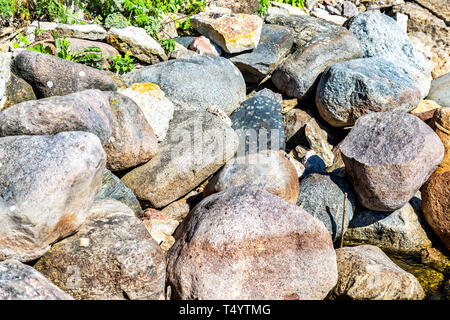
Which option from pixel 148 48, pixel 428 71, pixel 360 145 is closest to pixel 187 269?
pixel 360 145

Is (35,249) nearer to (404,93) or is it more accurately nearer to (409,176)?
(409,176)

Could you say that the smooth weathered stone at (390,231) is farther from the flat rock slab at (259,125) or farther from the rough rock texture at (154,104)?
the rough rock texture at (154,104)

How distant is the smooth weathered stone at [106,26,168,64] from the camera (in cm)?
692

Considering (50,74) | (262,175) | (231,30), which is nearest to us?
(50,74)

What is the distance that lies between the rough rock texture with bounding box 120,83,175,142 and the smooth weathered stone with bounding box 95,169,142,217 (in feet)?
2.99

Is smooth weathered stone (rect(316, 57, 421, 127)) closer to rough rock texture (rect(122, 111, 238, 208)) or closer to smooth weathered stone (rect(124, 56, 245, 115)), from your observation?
smooth weathered stone (rect(124, 56, 245, 115))

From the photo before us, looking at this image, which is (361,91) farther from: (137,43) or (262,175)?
(137,43)

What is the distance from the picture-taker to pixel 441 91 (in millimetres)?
8070

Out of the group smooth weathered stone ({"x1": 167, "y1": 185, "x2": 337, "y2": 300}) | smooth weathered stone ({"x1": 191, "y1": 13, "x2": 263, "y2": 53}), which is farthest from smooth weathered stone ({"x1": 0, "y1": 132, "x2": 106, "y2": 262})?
smooth weathered stone ({"x1": 191, "y1": 13, "x2": 263, "y2": 53})

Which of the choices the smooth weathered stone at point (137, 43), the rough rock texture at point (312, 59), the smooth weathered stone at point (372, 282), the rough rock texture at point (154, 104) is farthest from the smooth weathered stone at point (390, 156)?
the smooth weathered stone at point (137, 43)

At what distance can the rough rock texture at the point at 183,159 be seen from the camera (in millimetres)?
5613

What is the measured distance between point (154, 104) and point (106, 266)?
8.72ft

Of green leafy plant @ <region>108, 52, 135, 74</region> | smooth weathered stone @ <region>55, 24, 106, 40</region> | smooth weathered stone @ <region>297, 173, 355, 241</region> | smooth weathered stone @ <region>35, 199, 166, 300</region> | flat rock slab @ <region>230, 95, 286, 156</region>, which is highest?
smooth weathered stone @ <region>55, 24, 106, 40</region>

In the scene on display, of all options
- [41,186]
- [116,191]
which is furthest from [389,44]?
[41,186]
